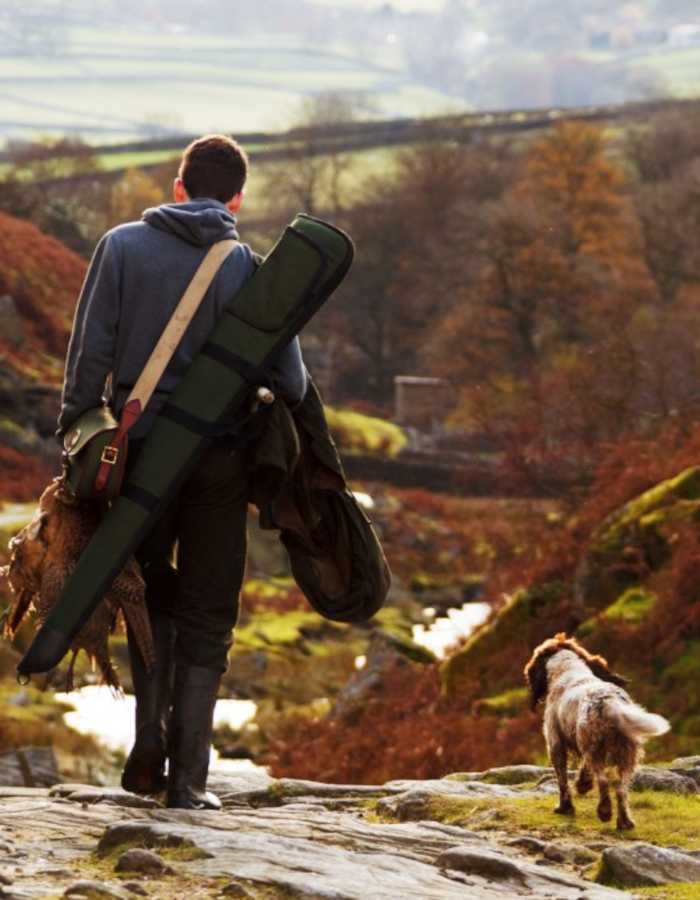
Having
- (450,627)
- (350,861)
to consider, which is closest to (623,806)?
(350,861)

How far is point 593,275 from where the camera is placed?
224 ft

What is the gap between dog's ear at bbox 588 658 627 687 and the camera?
8656 millimetres

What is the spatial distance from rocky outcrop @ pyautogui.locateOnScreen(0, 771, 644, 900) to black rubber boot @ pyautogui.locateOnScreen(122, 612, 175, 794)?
0.11 m

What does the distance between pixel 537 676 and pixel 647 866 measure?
6.64ft

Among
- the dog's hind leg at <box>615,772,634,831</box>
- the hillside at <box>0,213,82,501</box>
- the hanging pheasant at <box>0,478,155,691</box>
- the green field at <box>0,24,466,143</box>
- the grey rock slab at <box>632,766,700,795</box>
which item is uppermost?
the green field at <box>0,24,466,143</box>

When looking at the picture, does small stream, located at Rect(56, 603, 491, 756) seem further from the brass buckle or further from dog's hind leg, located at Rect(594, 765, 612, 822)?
the brass buckle

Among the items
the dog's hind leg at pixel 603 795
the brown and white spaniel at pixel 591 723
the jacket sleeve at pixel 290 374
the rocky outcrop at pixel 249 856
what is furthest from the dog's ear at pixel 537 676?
the jacket sleeve at pixel 290 374

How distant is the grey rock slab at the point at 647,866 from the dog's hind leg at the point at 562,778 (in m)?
1.10

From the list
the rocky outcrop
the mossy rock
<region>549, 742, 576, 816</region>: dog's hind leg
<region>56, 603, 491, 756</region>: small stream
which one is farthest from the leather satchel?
<region>56, 603, 491, 756</region>: small stream

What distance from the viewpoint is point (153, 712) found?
7.99 metres

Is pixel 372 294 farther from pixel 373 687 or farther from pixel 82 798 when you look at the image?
pixel 82 798

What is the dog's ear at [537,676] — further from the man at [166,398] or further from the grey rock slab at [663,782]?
the man at [166,398]

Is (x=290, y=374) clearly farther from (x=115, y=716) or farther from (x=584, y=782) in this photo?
(x=115, y=716)

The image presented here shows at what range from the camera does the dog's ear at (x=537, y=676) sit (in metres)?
9.07
